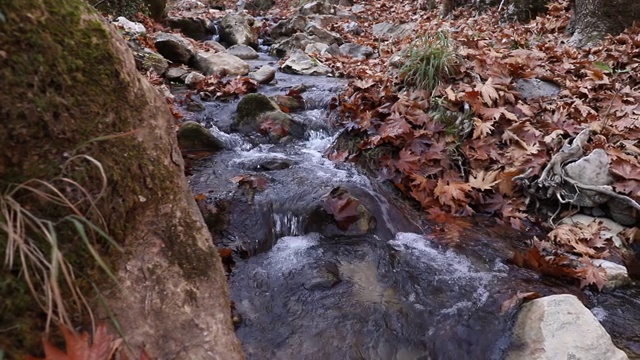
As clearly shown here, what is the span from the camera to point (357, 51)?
31.2 feet

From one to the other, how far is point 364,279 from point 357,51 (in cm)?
754

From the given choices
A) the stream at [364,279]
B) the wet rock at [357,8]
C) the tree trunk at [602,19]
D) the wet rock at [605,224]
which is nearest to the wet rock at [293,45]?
the wet rock at [357,8]

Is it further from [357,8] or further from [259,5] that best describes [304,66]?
[259,5]

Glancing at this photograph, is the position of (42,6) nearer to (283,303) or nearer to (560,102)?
(283,303)

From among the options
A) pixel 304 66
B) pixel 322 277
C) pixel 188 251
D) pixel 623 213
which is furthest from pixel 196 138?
pixel 623 213

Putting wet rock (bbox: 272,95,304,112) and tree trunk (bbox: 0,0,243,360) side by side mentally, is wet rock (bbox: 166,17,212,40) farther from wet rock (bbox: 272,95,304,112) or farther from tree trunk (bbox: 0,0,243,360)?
tree trunk (bbox: 0,0,243,360)

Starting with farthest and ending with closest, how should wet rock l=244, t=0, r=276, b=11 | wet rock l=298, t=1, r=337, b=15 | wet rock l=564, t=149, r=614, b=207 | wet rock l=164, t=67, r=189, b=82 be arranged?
1. wet rock l=244, t=0, r=276, b=11
2. wet rock l=298, t=1, r=337, b=15
3. wet rock l=164, t=67, r=189, b=82
4. wet rock l=564, t=149, r=614, b=207

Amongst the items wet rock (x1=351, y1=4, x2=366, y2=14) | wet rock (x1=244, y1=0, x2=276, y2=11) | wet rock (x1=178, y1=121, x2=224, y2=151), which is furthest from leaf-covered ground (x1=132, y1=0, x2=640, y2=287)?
wet rock (x1=244, y1=0, x2=276, y2=11)

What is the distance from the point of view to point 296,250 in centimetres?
324

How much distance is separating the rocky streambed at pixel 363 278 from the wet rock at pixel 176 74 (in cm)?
264

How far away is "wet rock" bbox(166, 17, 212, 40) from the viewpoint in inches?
437

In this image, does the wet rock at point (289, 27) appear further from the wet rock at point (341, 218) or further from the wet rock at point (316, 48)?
the wet rock at point (341, 218)

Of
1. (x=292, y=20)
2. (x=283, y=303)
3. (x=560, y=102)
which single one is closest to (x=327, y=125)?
(x=560, y=102)

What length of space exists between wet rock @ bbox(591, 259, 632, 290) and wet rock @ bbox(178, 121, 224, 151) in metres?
3.82
